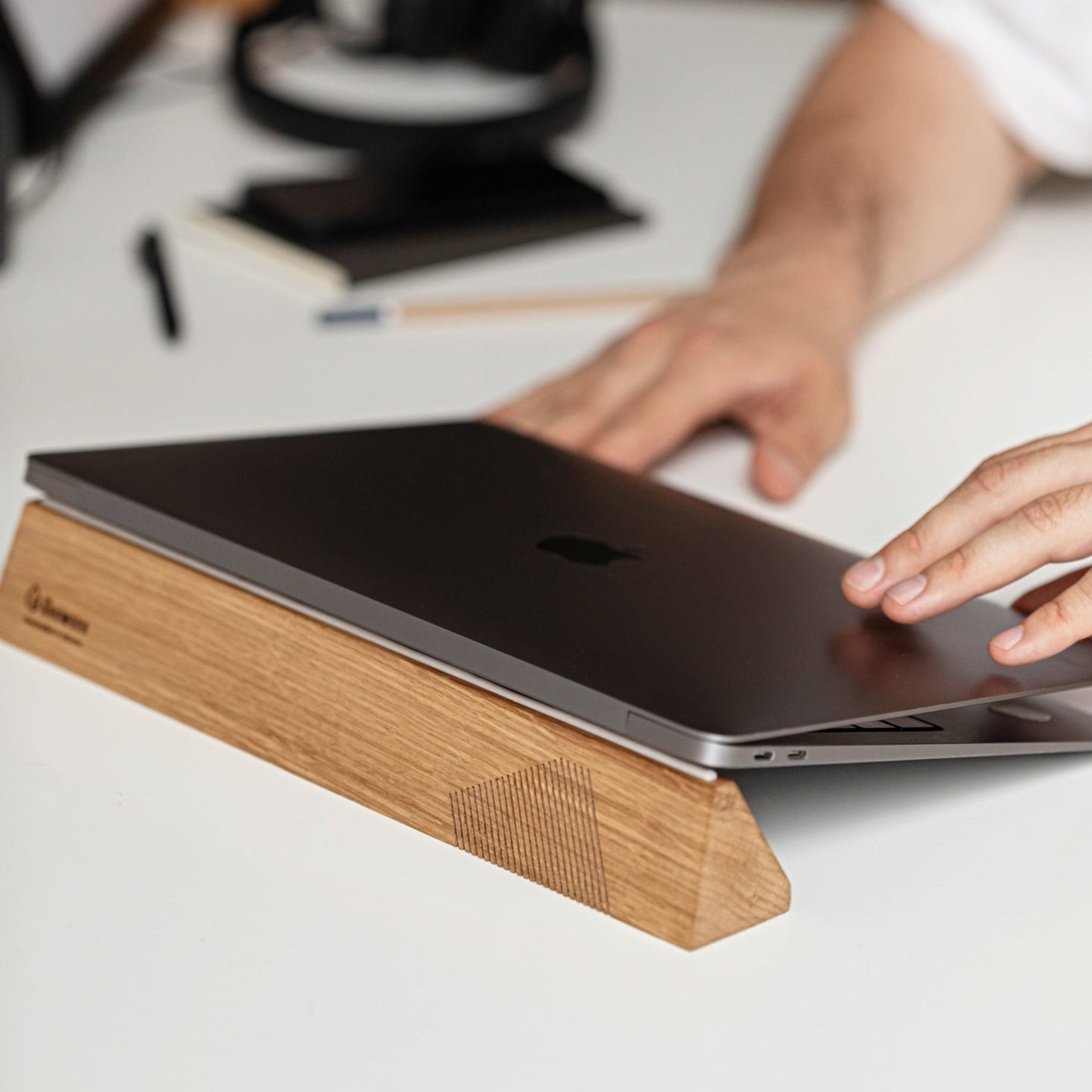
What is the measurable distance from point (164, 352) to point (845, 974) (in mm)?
636

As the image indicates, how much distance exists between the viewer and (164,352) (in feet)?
3.20

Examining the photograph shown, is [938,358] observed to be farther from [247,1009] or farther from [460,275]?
[247,1009]

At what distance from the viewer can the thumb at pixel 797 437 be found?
847 mm

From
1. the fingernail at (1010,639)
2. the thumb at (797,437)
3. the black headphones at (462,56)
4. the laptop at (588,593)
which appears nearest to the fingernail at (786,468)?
the thumb at (797,437)

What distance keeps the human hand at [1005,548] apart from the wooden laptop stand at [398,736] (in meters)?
0.13

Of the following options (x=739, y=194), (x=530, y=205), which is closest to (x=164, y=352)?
(x=530, y=205)

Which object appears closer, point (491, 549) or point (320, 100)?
point (491, 549)

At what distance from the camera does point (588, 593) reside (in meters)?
0.57

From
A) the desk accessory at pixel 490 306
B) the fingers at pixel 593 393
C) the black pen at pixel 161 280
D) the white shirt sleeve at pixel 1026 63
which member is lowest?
the black pen at pixel 161 280

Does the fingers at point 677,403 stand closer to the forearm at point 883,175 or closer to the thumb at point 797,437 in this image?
the thumb at point 797,437

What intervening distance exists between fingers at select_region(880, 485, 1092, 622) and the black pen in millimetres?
560

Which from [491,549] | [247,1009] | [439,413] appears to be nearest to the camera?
[247,1009]

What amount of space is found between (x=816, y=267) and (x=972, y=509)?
17.0 inches

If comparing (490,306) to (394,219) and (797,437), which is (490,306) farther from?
(797,437)
